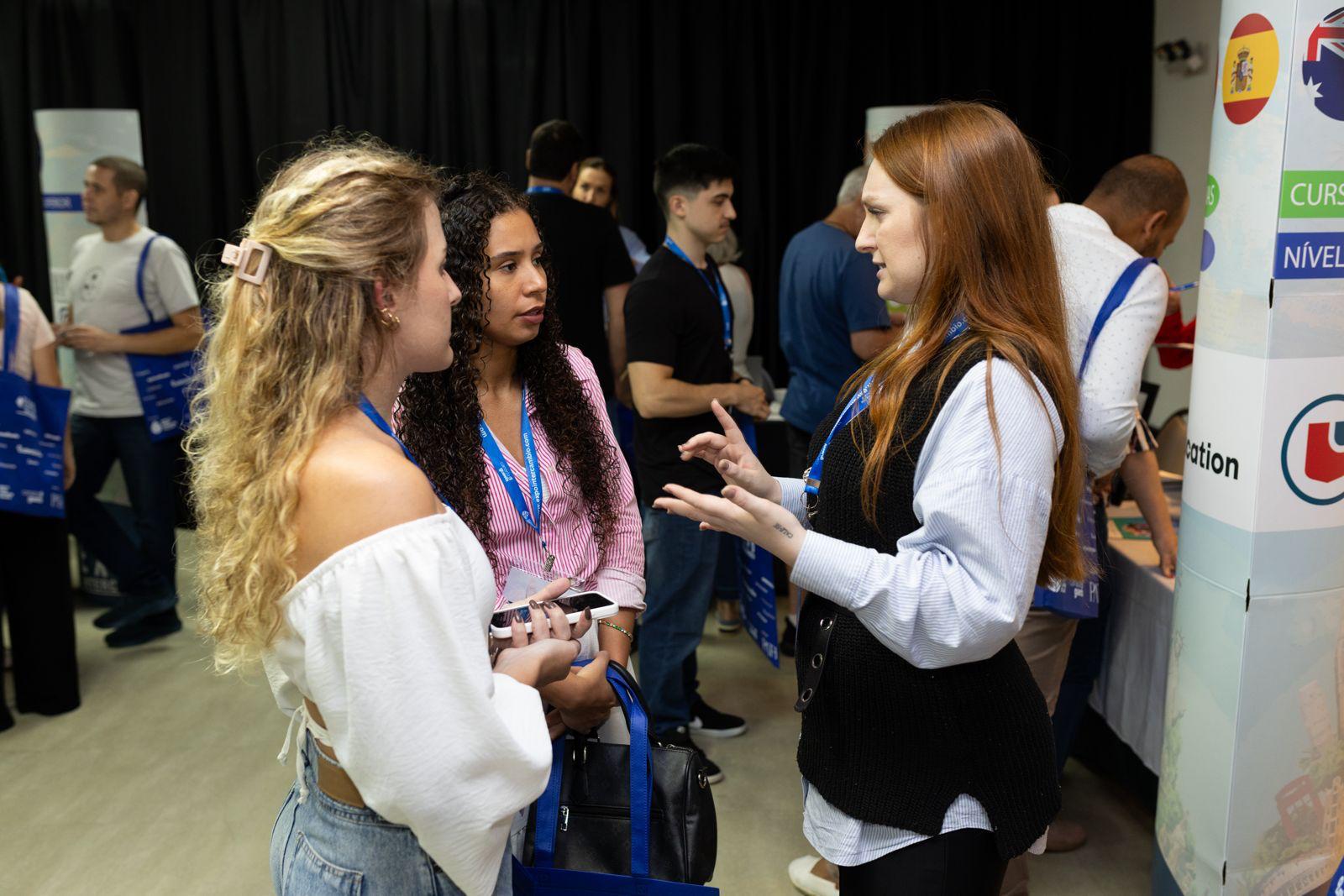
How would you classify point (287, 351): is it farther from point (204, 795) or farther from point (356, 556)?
point (204, 795)

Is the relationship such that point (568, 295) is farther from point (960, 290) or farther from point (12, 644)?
point (960, 290)

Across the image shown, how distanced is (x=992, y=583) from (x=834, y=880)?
1553 mm

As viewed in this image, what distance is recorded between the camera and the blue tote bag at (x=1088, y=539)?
2182mm

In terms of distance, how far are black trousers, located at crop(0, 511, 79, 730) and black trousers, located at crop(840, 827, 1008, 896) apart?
10.0 ft

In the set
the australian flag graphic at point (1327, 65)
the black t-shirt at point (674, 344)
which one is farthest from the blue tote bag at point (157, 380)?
the australian flag graphic at point (1327, 65)

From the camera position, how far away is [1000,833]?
132 centimetres

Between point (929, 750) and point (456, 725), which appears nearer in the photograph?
point (456, 725)

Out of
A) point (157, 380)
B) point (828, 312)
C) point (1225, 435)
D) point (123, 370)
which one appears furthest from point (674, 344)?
point (123, 370)

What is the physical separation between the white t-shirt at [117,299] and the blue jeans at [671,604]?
2.15 m

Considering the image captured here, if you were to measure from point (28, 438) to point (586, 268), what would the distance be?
1.76 metres

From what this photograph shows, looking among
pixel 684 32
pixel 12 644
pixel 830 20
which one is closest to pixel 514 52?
pixel 684 32

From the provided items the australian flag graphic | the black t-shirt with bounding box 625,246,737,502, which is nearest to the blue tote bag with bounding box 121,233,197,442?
the black t-shirt with bounding box 625,246,737,502

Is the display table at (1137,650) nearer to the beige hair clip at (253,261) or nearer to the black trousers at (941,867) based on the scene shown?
the black trousers at (941,867)

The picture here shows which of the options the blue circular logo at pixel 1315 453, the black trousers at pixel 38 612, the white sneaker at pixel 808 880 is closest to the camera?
the blue circular logo at pixel 1315 453
